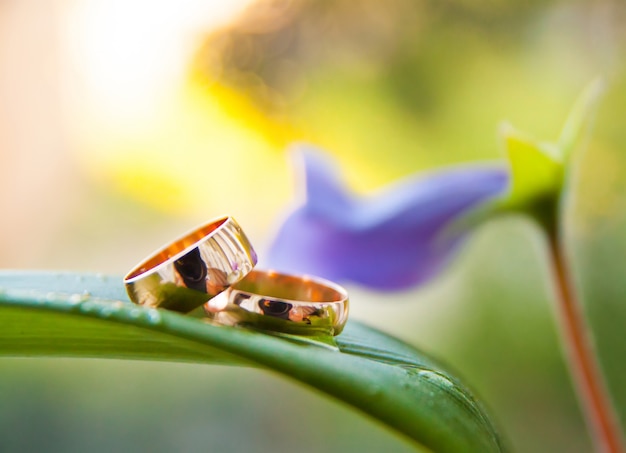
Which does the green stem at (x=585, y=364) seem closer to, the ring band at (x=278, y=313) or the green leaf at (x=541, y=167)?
the green leaf at (x=541, y=167)

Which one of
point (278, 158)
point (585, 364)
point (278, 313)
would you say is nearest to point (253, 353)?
point (278, 313)

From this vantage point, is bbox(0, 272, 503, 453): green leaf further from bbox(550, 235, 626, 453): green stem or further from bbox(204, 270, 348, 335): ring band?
bbox(550, 235, 626, 453): green stem

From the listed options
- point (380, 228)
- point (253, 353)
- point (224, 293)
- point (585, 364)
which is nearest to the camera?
point (253, 353)

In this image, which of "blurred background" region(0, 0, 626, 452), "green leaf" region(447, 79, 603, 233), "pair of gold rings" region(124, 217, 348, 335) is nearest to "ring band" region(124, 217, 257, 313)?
"pair of gold rings" region(124, 217, 348, 335)

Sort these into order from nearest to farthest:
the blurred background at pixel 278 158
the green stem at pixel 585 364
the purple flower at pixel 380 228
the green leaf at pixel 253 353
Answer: the green leaf at pixel 253 353 < the green stem at pixel 585 364 < the purple flower at pixel 380 228 < the blurred background at pixel 278 158

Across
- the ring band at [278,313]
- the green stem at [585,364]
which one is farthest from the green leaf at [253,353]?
the green stem at [585,364]

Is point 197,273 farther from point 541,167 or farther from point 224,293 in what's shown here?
point 541,167
